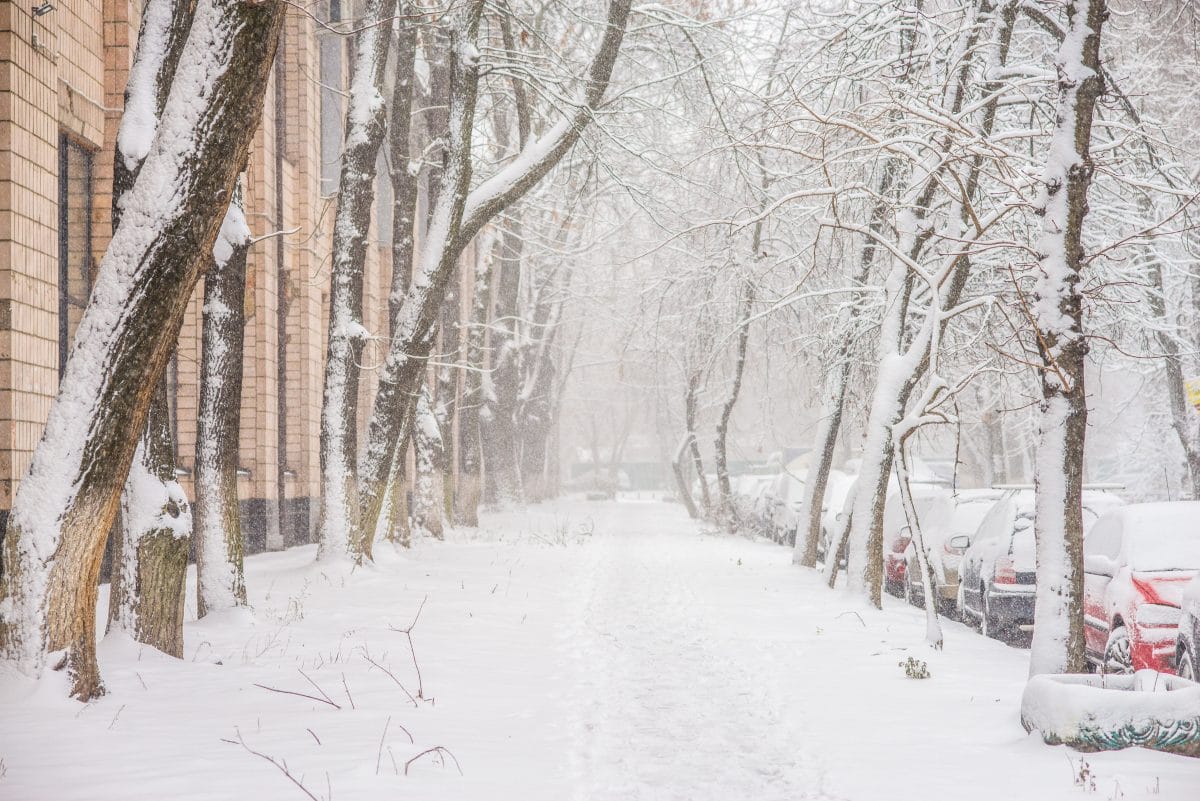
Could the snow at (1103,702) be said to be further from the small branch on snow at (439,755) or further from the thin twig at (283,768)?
the thin twig at (283,768)

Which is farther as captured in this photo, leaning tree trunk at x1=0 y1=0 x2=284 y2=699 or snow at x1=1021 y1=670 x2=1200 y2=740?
leaning tree trunk at x1=0 y1=0 x2=284 y2=699

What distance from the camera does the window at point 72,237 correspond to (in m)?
A: 12.4

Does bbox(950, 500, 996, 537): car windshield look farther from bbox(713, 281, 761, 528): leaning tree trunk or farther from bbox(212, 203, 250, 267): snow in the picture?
bbox(212, 203, 250, 267): snow

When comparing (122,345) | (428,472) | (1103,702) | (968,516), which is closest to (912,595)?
(968,516)

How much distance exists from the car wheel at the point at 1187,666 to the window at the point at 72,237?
11.3 metres

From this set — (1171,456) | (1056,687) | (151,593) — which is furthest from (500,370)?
(1056,687)

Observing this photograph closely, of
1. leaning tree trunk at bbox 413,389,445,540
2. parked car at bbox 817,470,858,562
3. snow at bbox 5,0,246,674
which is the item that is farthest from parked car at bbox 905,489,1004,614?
snow at bbox 5,0,246,674

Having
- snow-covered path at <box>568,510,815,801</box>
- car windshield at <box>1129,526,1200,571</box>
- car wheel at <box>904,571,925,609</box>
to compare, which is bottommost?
car wheel at <box>904,571,925,609</box>

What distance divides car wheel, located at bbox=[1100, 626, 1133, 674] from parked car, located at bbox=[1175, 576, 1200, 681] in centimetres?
66

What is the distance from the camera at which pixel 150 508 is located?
7422 millimetres

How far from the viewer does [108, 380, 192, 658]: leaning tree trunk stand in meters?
7.40

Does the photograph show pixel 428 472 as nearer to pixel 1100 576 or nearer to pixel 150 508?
pixel 150 508

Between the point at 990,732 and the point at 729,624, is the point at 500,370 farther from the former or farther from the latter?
the point at 990,732

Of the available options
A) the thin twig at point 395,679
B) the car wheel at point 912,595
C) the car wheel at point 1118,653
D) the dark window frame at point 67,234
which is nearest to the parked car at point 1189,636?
the car wheel at point 1118,653
